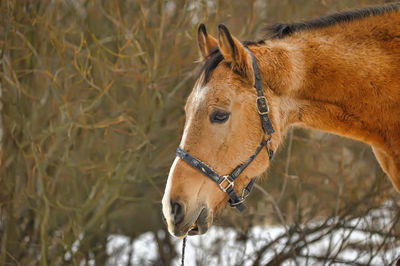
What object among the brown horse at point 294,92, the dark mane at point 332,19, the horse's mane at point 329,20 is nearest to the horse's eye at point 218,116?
the brown horse at point 294,92

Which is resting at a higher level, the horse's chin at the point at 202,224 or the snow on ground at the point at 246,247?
the horse's chin at the point at 202,224

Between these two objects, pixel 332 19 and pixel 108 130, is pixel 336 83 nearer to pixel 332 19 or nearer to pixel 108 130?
pixel 332 19

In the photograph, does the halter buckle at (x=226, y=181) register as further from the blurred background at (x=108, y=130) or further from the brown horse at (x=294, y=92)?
the blurred background at (x=108, y=130)

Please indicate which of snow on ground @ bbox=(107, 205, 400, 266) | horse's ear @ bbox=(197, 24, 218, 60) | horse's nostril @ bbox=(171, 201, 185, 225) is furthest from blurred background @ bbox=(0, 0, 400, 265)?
horse's nostril @ bbox=(171, 201, 185, 225)

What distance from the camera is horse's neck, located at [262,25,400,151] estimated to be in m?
2.68

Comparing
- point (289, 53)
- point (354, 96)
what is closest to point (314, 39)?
point (289, 53)

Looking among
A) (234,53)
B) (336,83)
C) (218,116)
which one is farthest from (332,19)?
(218,116)

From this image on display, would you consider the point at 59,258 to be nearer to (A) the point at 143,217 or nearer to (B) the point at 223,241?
(B) the point at 223,241

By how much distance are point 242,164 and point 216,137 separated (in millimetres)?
230

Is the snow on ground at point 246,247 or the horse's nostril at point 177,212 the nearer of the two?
the horse's nostril at point 177,212

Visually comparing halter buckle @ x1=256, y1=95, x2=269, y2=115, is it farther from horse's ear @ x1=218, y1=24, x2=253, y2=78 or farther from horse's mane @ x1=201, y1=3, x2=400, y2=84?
horse's mane @ x1=201, y1=3, x2=400, y2=84

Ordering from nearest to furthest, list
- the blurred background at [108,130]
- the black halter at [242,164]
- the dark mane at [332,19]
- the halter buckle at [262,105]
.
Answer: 1. the black halter at [242,164]
2. the halter buckle at [262,105]
3. the dark mane at [332,19]
4. the blurred background at [108,130]

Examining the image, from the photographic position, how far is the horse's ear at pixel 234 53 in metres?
2.46

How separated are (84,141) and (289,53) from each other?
3450 millimetres
